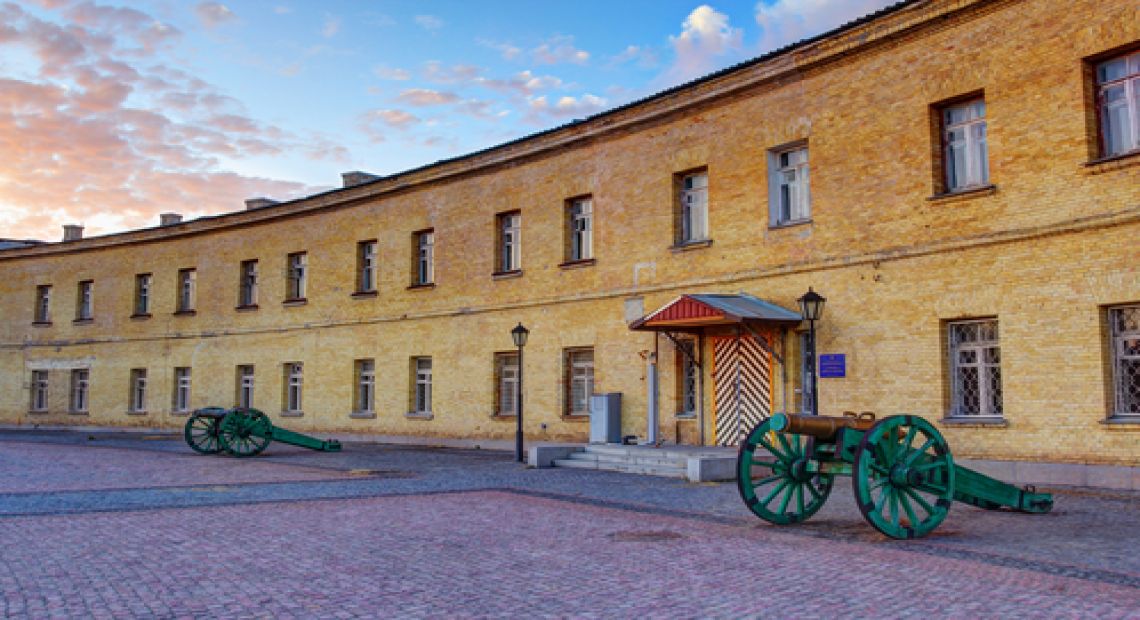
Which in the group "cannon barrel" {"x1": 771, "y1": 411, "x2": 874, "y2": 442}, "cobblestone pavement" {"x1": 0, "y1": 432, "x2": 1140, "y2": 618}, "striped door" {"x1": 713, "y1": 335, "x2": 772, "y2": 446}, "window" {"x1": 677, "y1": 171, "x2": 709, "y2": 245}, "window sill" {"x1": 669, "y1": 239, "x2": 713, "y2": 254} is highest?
"window" {"x1": 677, "y1": 171, "x2": 709, "y2": 245}

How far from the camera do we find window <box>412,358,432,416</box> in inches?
956

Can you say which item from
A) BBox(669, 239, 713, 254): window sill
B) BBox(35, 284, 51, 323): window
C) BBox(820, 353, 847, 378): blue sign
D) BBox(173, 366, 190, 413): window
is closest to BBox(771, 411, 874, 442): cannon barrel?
BBox(820, 353, 847, 378): blue sign

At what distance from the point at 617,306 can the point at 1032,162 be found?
28.4ft

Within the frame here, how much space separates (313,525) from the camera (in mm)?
9930

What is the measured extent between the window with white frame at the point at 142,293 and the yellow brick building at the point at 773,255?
11.2ft

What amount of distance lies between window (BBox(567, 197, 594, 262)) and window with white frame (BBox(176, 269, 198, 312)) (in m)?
16.4

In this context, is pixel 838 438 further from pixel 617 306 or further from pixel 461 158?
pixel 461 158

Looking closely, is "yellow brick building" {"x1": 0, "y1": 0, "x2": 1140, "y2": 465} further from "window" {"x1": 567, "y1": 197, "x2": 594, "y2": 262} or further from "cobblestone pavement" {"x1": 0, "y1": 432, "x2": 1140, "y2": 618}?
"cobblestone pavement" {"x1": 0, "y1": 432, "x2": 1140, "y2": 618}

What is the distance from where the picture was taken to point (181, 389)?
103 feet

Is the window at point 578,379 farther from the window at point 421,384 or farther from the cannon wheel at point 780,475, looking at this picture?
the cannon wheel at point 780,475

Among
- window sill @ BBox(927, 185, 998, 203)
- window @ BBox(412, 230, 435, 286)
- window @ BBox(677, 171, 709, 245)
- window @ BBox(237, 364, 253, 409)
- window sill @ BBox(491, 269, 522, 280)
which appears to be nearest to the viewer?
window sill @ BBox(927, 185, 998, 203)

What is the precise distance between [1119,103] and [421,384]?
17025mm

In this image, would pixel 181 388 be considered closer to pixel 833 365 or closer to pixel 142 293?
pixel 142 293

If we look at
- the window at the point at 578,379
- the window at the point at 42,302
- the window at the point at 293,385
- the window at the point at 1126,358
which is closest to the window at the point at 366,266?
the window at the point at 293,385
